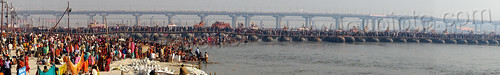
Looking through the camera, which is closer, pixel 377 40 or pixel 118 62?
pixel 118 62

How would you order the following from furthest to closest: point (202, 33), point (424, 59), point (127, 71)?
point (202, 33), point (424, 59), point (127, 71)

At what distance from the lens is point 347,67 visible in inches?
1978

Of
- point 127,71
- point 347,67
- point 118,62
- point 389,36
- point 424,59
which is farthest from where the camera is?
point 389,36

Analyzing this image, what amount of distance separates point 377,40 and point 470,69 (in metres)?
49.3

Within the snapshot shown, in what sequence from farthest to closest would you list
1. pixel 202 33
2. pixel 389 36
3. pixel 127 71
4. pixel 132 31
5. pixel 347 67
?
pixel 389 36 → pixel 202 33 → pixel 132 31 → pixel 347 67 → pixel 127 71

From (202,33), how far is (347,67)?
47.8 m

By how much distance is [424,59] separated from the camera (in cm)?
6525

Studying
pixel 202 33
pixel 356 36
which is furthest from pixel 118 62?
pixel 356 36

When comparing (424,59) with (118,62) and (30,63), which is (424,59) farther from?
(30,63)

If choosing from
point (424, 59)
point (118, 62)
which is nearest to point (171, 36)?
point (424, 59)

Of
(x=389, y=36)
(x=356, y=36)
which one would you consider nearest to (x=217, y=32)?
(x=356, y=36)

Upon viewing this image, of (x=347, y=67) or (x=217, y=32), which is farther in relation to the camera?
(x=217, y=32)

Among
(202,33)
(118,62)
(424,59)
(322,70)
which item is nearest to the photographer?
(118,62)

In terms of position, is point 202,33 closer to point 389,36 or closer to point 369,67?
point 389,36
